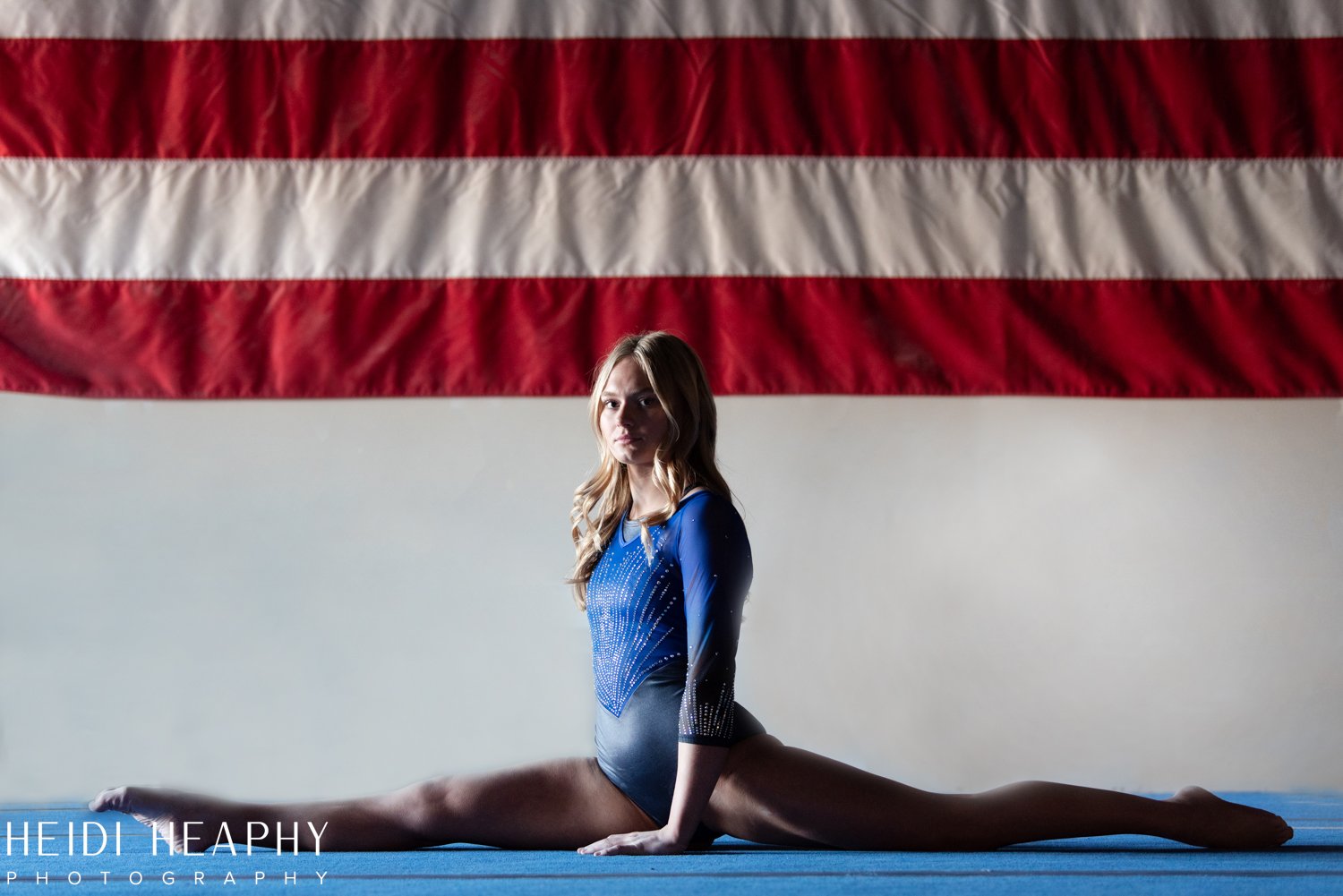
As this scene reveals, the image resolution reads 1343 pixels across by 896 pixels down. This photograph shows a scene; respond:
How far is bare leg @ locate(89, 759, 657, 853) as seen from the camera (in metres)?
2.08

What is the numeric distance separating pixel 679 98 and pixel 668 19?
0.73 ft

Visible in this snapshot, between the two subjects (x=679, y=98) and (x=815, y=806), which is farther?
(x=679, y=98)

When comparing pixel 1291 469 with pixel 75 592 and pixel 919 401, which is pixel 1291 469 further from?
pixel 75 592

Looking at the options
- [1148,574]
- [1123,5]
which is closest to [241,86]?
[1123,5]

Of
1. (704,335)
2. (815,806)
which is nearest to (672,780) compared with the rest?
(815,806)

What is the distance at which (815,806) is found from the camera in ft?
6.56

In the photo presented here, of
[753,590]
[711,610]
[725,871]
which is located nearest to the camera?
[725,871]

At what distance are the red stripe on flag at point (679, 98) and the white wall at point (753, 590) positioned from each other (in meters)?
0.69

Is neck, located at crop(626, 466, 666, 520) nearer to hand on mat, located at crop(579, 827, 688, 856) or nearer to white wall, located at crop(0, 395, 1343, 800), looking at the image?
hand on mat, located at crop(579, 827, 688, 856)

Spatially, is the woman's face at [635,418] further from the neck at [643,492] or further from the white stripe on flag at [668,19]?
the white stripe on flag at [668,19]

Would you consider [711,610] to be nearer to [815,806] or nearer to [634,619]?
[634,619]

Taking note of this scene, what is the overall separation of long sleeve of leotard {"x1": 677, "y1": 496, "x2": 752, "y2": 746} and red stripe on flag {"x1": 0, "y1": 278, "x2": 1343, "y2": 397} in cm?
120

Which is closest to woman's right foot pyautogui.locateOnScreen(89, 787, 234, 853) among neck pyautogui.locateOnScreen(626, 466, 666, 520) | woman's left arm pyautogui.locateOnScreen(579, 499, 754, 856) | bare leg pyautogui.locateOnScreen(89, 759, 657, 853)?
bare leg pyautogui.locateOnScreen(89, 759, 657, 853)

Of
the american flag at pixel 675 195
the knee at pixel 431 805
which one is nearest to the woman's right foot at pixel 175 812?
the knee at pixel 431 805
